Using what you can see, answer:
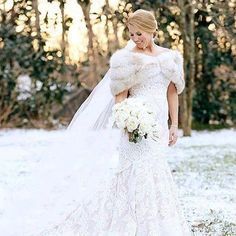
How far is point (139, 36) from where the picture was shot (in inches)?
176

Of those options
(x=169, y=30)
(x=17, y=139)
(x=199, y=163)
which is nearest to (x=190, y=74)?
(x=169, y=30)

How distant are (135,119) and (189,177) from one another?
493cm

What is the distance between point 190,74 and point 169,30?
126 centimetres

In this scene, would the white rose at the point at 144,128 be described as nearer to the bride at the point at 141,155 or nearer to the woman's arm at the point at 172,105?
the bride at the point at 141,155

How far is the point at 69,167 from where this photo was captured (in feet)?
17.2

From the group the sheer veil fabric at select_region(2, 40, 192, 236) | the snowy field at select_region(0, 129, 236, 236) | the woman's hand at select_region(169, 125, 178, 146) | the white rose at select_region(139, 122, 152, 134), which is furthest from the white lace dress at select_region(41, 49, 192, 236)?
the snowy field at select_region(0, 129, 236, 236)

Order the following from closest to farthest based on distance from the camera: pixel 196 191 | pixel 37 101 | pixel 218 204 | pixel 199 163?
1. pixel 218 204
2. pixel 196 191
3. pixel 199 163
4. pixel 37 101

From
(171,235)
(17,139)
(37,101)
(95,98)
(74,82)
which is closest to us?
(171,235)

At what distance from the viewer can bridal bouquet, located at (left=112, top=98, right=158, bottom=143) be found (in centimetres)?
432

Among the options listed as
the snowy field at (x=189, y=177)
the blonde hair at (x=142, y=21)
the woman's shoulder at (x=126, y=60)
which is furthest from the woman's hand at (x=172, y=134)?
the snowy field at (x=189, y=177)

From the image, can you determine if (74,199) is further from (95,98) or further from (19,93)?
(19,93)

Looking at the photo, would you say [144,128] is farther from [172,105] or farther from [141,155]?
[172,105]

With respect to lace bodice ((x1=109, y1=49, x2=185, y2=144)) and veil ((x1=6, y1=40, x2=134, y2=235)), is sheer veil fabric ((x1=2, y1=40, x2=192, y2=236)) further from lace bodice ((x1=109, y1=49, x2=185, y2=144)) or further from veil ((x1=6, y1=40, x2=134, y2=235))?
lace bodice ((x1=109, y1=49, x2=185, y2=144))

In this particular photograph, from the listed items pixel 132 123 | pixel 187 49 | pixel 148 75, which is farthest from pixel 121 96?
pixel 187 49
